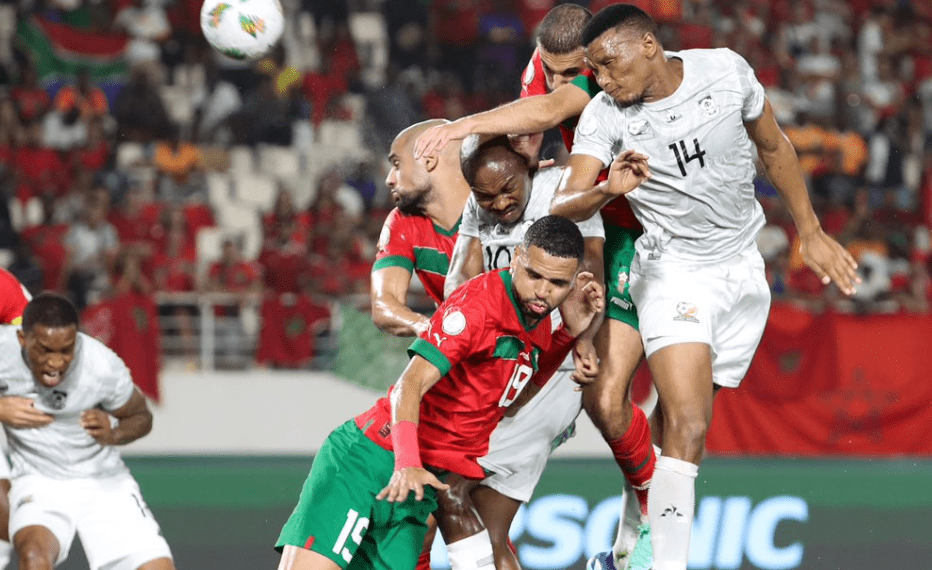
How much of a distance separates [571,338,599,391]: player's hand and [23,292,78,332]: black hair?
254 cm

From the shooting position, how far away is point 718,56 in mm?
5188

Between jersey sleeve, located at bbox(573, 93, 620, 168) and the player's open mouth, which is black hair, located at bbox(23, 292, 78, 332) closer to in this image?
the player's open mouth

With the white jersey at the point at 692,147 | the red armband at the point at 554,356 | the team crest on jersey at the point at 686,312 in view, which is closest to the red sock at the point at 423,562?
the red armband at the point at 554,356

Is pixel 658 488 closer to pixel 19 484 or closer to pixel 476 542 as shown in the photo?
pixel 476 542

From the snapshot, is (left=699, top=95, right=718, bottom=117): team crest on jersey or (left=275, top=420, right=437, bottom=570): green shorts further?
(left=699, top=95, right=718, bottom=117): team crest on jersey

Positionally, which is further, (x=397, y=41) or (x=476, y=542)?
(x=397, y=41)

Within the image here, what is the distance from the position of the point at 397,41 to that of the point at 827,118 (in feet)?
16.7

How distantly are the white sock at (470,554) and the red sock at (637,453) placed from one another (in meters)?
0.81

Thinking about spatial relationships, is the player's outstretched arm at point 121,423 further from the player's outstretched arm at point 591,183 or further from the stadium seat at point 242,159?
the stadium seat at point 242,159

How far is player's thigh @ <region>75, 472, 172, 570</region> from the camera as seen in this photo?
6.26 metres

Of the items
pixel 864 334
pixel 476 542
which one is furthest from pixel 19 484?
pixel 864 334

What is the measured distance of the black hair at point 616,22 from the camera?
4875 millimetres

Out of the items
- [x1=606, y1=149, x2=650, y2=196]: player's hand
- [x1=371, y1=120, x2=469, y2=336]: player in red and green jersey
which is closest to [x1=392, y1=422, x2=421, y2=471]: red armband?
[x1=606, y1=149, x2=650, y2=196]: player's hand

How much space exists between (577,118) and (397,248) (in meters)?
1.09
